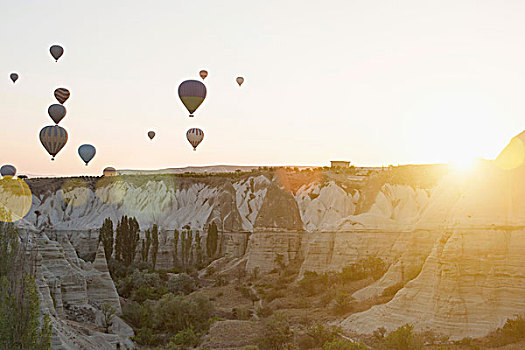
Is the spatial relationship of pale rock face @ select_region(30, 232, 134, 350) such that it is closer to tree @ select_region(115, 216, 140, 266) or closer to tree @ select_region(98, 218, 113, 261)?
tree @ select_region(115, 216, 140, 266)

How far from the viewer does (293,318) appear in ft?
99.2

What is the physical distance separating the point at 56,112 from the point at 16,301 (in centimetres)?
3956

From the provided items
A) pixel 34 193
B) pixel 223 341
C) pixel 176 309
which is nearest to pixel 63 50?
pixel 176 309

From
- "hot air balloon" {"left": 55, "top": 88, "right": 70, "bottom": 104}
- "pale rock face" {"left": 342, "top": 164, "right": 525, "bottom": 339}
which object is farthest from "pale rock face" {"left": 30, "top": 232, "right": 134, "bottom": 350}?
"hot air balloon" {"left": 55, "top": 88, "right": 70, "bottom": 104}

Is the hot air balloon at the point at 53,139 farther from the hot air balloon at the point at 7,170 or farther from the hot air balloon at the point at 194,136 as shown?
the hot air balloon at the point at 7,170

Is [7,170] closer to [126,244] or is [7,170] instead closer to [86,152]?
[86,152]

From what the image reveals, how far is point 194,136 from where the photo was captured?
53.0 metres

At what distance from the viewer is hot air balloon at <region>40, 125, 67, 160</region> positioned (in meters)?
50.1

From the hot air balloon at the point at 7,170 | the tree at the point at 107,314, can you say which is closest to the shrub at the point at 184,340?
the tree at the point at 107,314

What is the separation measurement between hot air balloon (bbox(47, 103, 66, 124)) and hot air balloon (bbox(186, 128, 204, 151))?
11.0 meters

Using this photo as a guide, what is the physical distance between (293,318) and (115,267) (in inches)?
936

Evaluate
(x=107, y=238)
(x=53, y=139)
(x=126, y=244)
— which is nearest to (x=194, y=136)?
(x=53, y=139)

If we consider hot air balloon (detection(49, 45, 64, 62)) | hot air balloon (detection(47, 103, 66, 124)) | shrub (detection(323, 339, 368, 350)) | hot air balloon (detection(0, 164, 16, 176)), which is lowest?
shrub (detection(323, 339, 368, 350))

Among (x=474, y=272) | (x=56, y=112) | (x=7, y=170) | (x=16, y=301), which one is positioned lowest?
(x=474, y=272)
